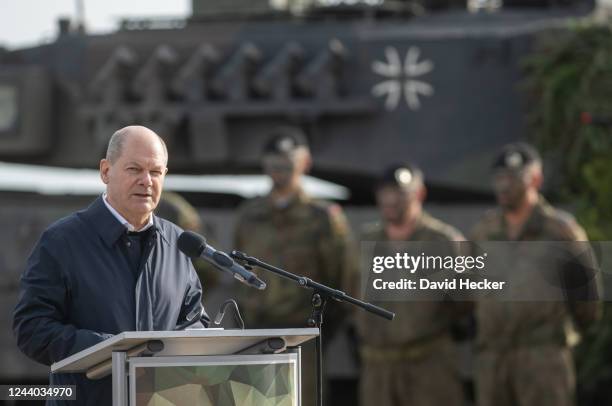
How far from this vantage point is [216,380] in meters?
4.17

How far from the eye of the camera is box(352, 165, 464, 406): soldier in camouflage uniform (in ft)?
30.8

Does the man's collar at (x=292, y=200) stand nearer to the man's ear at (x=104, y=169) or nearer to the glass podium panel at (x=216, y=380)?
the man's ear at (x=104, y=169)

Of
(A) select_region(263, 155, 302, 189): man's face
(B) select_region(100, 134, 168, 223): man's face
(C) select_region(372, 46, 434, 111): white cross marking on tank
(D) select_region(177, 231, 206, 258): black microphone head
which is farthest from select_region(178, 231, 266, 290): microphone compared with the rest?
(C) select_region(372, 46, 434, 111): white cross marking on tank

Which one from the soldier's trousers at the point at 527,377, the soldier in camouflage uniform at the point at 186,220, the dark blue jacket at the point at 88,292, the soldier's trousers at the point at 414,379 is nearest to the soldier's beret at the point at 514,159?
the soldier's trousers at the point at 527,377

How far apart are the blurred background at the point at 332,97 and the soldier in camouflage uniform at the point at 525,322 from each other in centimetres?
187

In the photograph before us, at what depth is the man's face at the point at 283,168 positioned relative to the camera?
974 centimetres

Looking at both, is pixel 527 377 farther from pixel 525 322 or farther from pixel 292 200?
pixel 292 200

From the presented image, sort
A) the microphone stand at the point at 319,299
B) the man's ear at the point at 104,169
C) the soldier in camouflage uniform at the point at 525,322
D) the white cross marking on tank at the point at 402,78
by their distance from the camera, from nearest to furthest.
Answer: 1. the microphone stand at the point at 319,299
2. the man's ear at the point at 104,169
3. the soldier in camouflage uniform at the point at 525,322
4. the white cross marking on tank at the point at 402,78

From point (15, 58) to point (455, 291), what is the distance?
6.63 meters

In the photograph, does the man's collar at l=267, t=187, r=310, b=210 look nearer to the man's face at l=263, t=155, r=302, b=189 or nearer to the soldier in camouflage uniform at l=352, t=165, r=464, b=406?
the man's face at l=263, t=155, r=302, b=189

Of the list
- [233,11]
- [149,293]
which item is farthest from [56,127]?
[149,293]

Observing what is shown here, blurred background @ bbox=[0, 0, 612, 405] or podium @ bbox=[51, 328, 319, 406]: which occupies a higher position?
blurred background @ bbox=[0, 0, 612, 405]

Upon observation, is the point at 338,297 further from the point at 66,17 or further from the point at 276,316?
the point at 66,17

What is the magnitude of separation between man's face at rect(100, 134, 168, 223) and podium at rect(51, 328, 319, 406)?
1.81ft
